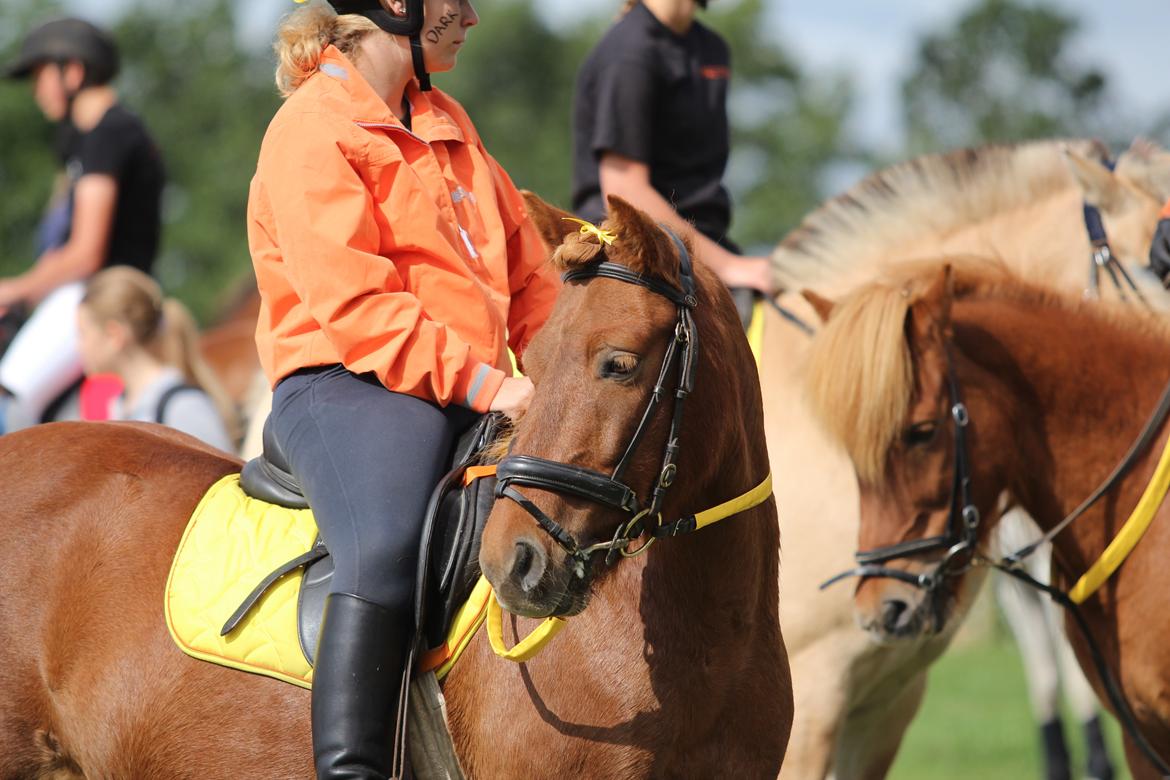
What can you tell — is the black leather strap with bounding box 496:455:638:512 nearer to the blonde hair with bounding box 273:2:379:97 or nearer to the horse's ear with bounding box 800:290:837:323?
the blonde hair with bounding box 273:2:379:97

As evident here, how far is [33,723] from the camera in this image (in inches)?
129

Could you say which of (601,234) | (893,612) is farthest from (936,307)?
(601,234)

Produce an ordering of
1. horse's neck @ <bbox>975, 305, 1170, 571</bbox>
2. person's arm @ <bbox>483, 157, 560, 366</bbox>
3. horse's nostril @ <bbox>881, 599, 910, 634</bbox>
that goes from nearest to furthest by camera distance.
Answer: person's arm @ <bbox>483, 157, 560, 366</bbox>, horse's neck @ <bbox>975, 305, 1170, 571</bbox>, horse's nostril @ <bbox>881, 599, 910, 634</bbox>

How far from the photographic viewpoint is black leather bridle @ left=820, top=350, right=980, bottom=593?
13.9 ft

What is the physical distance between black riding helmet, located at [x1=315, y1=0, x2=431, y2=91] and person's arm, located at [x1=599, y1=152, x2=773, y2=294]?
1.55 meters

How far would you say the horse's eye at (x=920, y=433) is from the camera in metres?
4.26

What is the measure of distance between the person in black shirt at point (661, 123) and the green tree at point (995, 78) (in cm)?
A: 3426

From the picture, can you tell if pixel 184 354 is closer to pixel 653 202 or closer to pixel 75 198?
pixel 75 198

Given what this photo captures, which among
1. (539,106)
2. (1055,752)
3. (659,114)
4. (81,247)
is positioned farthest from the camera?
(539,106)

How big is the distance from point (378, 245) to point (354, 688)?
98 cm

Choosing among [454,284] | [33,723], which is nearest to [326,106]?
[454,284]

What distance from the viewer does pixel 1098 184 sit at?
4.99 m

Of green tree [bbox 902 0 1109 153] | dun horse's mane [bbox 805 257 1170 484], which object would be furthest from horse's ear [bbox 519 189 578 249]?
green tree [bbox 902 0 1109 153]

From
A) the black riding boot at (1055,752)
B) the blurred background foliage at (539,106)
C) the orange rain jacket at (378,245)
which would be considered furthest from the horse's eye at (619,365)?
the blurred background foliage at (539,106)
